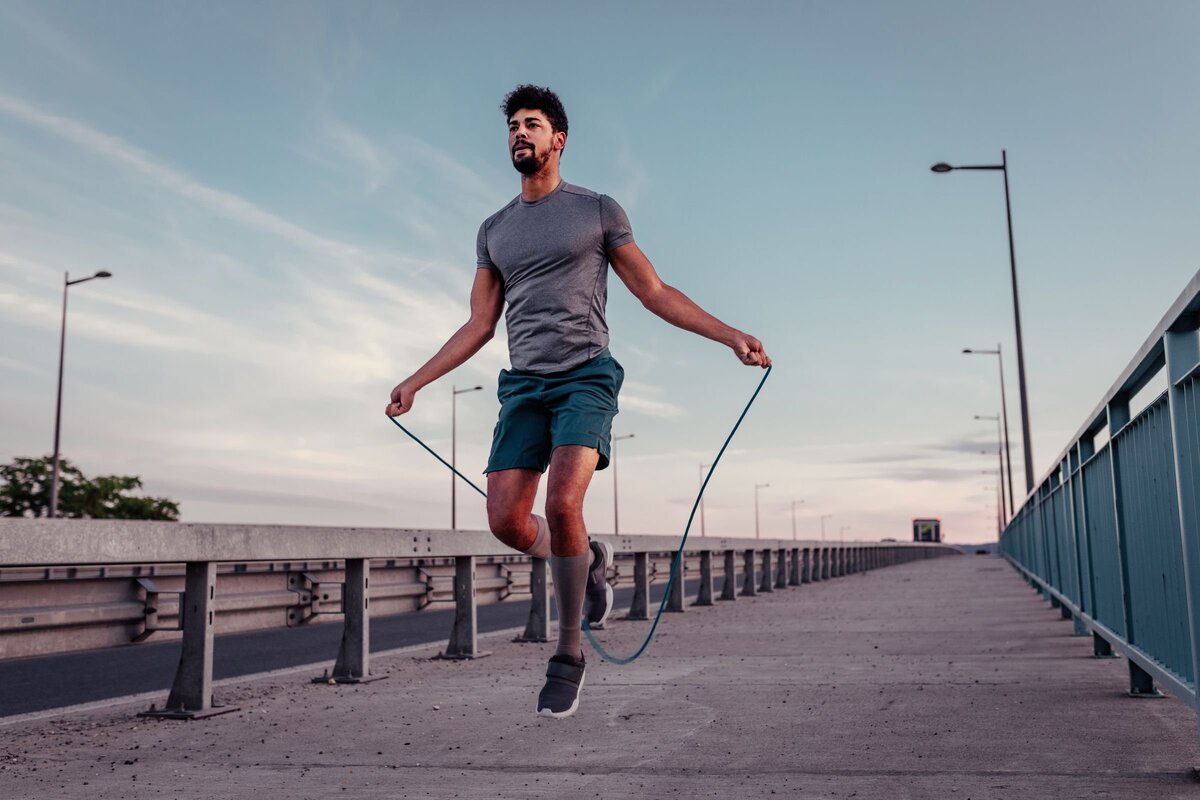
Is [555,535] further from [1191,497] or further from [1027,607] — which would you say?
[1027,607]

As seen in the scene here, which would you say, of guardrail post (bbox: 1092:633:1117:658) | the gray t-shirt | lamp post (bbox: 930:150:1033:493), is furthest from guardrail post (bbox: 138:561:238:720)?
lamp post (bbox: 930:150:1033:493)

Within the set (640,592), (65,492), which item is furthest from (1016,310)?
(65,492)

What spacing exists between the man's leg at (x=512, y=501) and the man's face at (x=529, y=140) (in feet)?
3.79

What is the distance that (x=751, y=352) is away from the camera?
13.3ft

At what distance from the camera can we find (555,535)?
427 centimetres

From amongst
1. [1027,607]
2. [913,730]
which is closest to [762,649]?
[913,730]

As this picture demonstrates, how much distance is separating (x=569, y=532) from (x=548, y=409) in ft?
1.52

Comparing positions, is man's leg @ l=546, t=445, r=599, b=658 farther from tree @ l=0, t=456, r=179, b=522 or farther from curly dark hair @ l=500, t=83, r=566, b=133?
tree @ l=0, t=456, r=179, b=522

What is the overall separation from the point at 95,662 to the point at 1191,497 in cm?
1070

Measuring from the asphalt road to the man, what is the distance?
15.4 ft

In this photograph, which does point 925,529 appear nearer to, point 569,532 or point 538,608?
point 538,608

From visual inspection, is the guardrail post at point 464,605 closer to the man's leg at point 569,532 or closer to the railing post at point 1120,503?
the railing post at point 1120,503

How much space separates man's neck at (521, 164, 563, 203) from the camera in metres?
4.47

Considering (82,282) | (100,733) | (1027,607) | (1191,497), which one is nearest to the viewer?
(1191,497)
